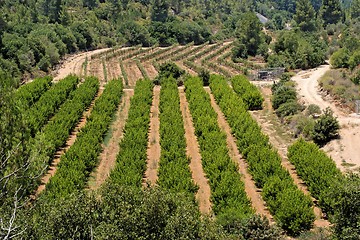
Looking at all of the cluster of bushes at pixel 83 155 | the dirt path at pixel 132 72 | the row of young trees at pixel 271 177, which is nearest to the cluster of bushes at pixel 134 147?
the cluster of bushes at pixel 83 155

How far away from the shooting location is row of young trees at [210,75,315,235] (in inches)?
911

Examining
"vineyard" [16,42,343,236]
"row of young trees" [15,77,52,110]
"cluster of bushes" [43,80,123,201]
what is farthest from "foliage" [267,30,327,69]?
"row of young trees" [15,77,52,110]

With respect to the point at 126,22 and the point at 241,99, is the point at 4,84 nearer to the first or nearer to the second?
the point at 241,99

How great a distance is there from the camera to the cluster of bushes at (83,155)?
24.8 meters

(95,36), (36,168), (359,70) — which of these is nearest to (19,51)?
(95,36)

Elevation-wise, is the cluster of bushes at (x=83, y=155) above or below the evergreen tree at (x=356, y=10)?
above

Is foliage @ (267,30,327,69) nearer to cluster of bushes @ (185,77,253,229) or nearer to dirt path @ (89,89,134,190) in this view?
cluster of bushes @ (185,77,253,229)

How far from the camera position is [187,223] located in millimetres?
14938

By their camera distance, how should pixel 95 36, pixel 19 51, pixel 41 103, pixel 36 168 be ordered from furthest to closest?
1. pixel 95 36
2. pixel 19 51
3. pixel 41 103
4. pixel 36 168

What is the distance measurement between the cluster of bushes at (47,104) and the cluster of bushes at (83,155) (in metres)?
3.64

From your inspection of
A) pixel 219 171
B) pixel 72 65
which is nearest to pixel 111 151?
pixel 219 171

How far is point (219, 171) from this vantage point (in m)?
27.9

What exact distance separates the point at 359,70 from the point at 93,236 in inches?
1645

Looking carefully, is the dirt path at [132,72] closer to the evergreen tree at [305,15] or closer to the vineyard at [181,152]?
the vineyard at [181,152]
